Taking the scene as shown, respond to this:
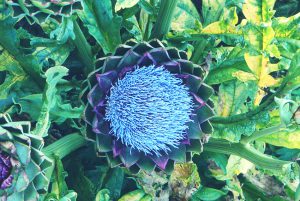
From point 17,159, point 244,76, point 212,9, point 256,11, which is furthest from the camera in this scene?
point 212,9

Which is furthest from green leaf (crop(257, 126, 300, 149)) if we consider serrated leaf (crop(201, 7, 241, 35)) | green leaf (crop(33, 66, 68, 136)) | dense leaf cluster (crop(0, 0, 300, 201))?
green leaf (crop(33, 66, 68, 136))

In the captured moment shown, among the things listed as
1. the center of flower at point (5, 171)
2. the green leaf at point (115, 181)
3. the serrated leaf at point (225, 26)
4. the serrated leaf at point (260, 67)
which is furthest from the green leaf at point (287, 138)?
the center of flower at point (5, 171)

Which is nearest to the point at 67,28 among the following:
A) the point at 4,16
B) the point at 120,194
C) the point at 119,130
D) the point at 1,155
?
the point at 4,16

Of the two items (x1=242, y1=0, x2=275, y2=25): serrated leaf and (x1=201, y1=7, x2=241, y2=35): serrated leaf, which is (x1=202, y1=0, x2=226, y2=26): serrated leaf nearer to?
(x1=201, y1=7, x2=241, y2=35): serrated leaf

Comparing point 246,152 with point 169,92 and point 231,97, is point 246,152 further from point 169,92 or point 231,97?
point 169,92

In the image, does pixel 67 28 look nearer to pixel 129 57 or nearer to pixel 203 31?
pixel 129 57

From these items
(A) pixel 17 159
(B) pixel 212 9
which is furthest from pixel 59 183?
(B) pixel 212 9
